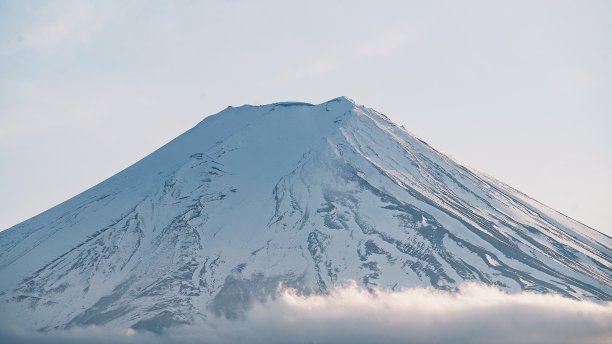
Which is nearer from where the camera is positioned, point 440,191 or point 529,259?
point 529,259

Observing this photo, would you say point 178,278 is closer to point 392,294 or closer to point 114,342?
point 114,342

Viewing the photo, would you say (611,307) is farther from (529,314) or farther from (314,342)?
(314,342)

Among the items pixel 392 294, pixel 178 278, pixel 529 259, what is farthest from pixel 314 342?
pixel 529 259

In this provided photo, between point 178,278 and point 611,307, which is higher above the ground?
point 178,278

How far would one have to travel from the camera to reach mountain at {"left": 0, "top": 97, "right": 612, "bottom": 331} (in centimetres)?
16762

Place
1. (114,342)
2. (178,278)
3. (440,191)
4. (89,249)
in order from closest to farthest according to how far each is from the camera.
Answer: (114,342) < (178,278) < (89,249) < (440,191)

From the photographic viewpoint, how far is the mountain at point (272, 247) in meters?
168

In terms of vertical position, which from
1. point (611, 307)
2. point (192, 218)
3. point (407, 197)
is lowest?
point (611, 307)

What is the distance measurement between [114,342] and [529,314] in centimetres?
6419

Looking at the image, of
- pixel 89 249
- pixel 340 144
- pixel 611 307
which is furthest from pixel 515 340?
pixel 89 249

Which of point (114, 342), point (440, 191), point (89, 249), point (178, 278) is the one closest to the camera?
point (114, 342)

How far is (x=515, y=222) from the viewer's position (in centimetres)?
19412

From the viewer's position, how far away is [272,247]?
6919 inches

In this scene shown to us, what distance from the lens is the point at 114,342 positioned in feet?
518
